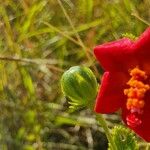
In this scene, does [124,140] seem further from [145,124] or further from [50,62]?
[50,62]

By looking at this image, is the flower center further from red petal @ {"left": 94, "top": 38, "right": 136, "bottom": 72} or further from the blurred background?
the blurred background

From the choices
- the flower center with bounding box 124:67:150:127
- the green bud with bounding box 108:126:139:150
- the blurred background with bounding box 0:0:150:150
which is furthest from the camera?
the blurred background with bounding box 0:0:150:150

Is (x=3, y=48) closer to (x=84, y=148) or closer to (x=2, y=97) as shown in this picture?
(x=2, y=97)

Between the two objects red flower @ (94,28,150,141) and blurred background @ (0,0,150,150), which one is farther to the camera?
blurred background @ (0,0,150,150)

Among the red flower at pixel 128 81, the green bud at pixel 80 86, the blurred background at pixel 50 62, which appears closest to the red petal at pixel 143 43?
the red flower at pixel 128 81

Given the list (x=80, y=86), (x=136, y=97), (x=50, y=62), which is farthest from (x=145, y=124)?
(x=50, y=62)

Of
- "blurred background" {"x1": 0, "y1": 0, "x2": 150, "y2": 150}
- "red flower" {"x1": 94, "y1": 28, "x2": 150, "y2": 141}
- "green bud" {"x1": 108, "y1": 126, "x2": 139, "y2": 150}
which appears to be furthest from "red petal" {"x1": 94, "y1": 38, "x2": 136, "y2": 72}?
"blurred background" {"x1": 0, "y1": 0, "x2": 150, "y2": 150}

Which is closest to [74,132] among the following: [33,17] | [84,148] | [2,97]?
[84,148]
